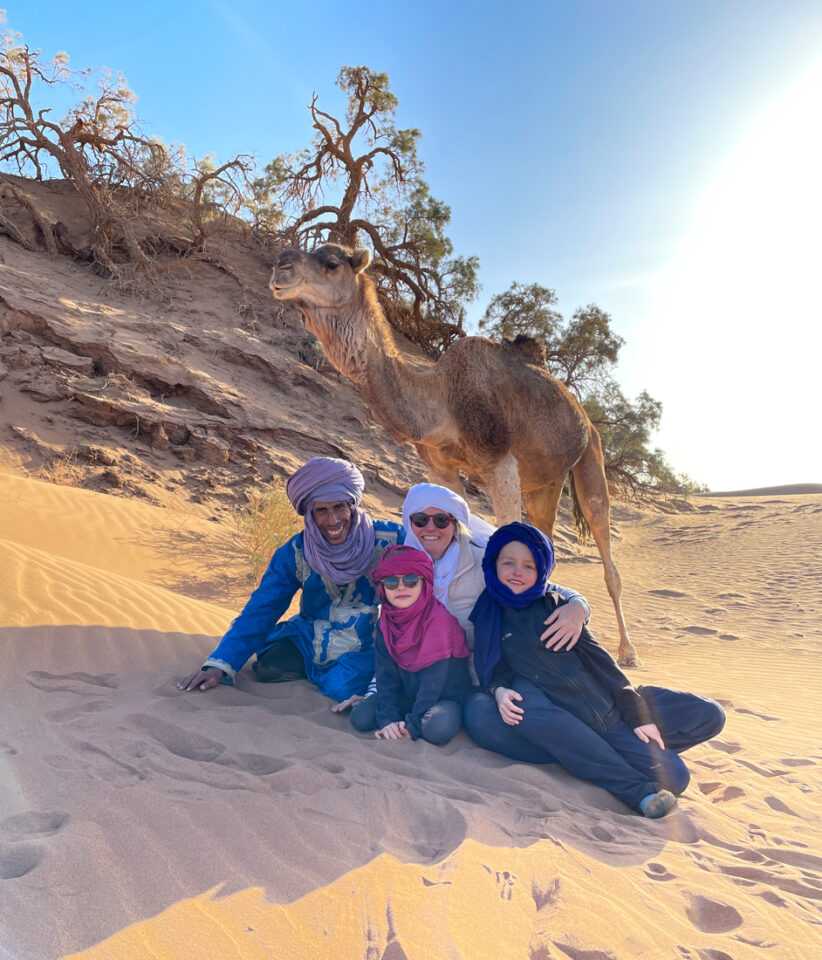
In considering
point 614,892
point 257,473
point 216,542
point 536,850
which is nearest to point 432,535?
point 536,850

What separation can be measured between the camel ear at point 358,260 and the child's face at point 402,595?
3.82m

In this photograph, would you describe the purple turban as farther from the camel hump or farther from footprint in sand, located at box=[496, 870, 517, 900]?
the camel hump

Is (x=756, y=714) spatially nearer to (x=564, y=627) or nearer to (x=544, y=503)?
(x=564, y=627)

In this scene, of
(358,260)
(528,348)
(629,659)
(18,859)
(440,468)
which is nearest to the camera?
(18,859)

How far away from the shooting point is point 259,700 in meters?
3.61

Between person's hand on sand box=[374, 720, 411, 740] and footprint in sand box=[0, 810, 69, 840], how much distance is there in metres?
1.44

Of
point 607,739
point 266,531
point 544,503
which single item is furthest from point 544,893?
point 266,531

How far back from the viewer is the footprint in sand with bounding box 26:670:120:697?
10.9ft

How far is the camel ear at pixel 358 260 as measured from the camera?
6.02m

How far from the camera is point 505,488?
6543 millimetres

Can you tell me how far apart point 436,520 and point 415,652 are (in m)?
0.72

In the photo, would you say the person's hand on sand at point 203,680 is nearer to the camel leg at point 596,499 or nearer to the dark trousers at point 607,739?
the dark trousers at point 607,739

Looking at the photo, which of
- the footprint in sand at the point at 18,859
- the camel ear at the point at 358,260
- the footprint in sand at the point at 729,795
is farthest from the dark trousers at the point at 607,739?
the camel ear at the point at 358,260

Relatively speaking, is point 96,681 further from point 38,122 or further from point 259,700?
point 38,122
